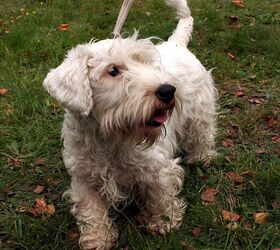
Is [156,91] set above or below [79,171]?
above

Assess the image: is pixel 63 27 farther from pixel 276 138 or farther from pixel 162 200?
pixel 162 200

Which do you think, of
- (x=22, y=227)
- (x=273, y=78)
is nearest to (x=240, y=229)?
(x=22, y=227)

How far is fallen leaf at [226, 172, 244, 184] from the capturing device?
176 inches

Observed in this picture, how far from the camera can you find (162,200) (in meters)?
4.00

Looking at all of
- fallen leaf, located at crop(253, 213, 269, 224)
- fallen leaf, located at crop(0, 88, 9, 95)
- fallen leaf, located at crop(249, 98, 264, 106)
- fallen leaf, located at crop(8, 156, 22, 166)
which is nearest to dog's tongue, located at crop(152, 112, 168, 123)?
fallen leaf, located at crop(253, 213, 269, 224)

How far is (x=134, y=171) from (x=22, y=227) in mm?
1003

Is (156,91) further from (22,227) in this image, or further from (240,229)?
(22,227)

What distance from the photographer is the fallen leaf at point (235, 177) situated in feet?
14.7

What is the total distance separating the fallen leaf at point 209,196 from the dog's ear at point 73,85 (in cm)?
149

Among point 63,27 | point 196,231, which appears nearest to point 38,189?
point 196,231

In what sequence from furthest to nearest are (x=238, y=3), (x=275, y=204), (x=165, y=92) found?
(x=238, y=3) → (x=275, y=204) → (x=165, y=92)

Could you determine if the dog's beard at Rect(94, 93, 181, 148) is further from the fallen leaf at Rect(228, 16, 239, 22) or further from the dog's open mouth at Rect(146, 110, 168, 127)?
the fallen leaf at Rect(228, 16, 239, 22)

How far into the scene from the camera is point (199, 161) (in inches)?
191

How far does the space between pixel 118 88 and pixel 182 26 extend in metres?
2.04
